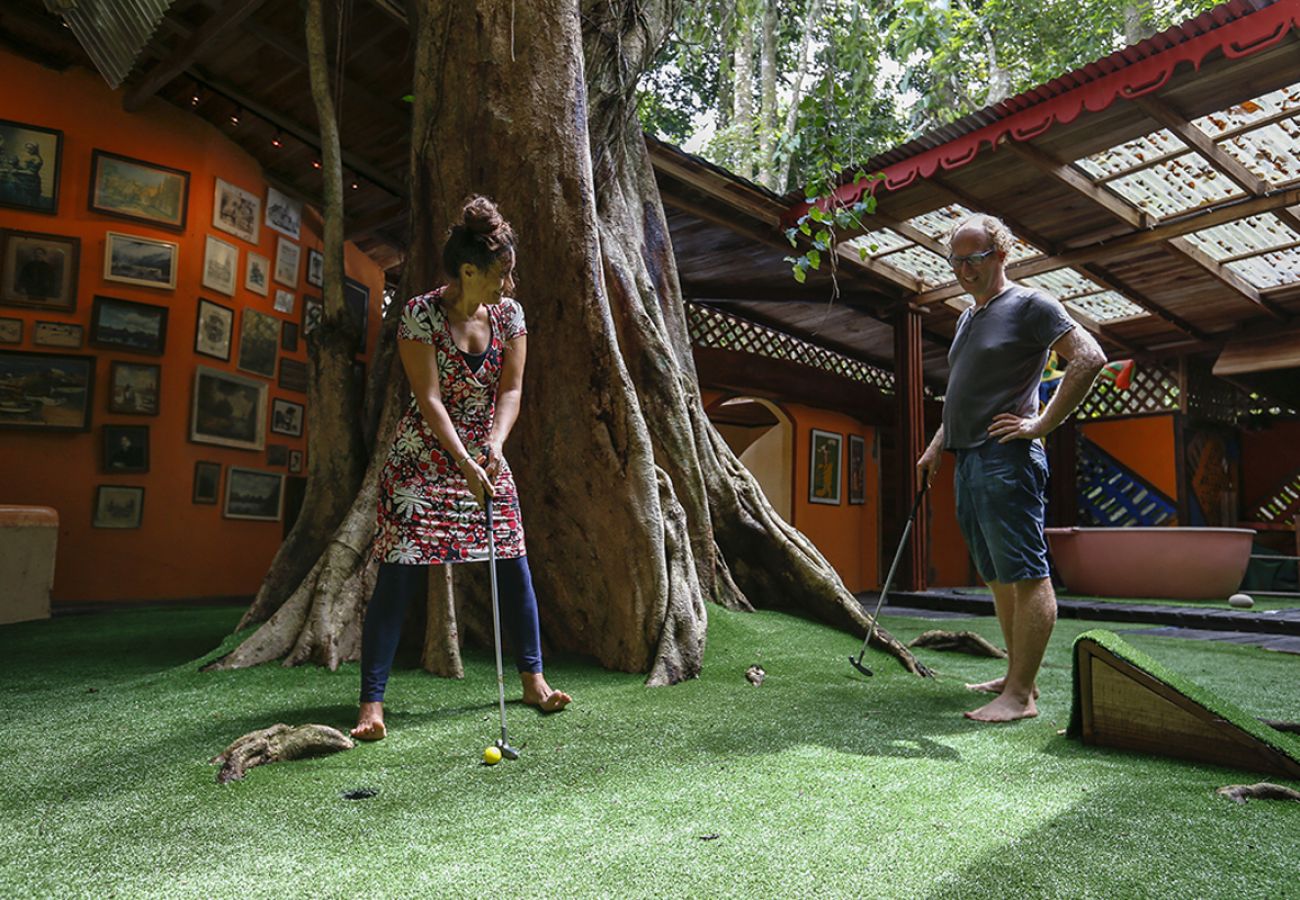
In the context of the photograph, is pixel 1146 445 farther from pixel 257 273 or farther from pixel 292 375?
pixel 257 273

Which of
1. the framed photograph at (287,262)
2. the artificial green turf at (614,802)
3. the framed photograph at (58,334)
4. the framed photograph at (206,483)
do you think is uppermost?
the framed photograph at (287,262)

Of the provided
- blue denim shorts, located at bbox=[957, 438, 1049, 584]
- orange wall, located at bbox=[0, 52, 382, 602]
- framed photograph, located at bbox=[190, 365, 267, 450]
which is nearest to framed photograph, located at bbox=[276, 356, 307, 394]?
framed photograph, located at bbox=[190, 365, 267, 450]

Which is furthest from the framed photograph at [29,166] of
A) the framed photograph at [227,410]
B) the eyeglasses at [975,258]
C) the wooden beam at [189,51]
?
the eyeglasses at [975,258]

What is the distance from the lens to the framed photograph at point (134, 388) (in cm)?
617

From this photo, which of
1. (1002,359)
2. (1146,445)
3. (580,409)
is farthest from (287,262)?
(1146,445)

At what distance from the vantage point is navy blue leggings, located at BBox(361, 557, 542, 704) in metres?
2.37

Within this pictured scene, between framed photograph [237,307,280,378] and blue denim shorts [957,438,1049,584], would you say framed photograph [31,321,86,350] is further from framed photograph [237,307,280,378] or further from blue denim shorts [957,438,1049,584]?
blue denim shorts [957,438,1049,584]

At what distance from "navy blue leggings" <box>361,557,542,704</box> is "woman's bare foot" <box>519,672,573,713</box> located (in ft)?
0.09

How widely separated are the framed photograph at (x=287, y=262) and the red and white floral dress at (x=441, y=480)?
5798 mm

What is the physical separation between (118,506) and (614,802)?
5969 millimetres

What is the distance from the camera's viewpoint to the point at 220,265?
688cm

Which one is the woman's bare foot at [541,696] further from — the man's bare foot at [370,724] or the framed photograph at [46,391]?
the framed photograph at [46,391]

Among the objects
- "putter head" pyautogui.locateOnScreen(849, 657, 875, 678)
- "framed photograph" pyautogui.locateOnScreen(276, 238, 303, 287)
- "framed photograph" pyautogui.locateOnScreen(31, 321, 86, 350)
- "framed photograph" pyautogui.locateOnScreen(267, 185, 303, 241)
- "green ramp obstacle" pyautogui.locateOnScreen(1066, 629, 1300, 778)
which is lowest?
"putter head" pyautogui.locateOnScreen(849, 657, 875, 678)

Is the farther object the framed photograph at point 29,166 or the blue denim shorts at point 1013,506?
the framed photograph at point 29,166
